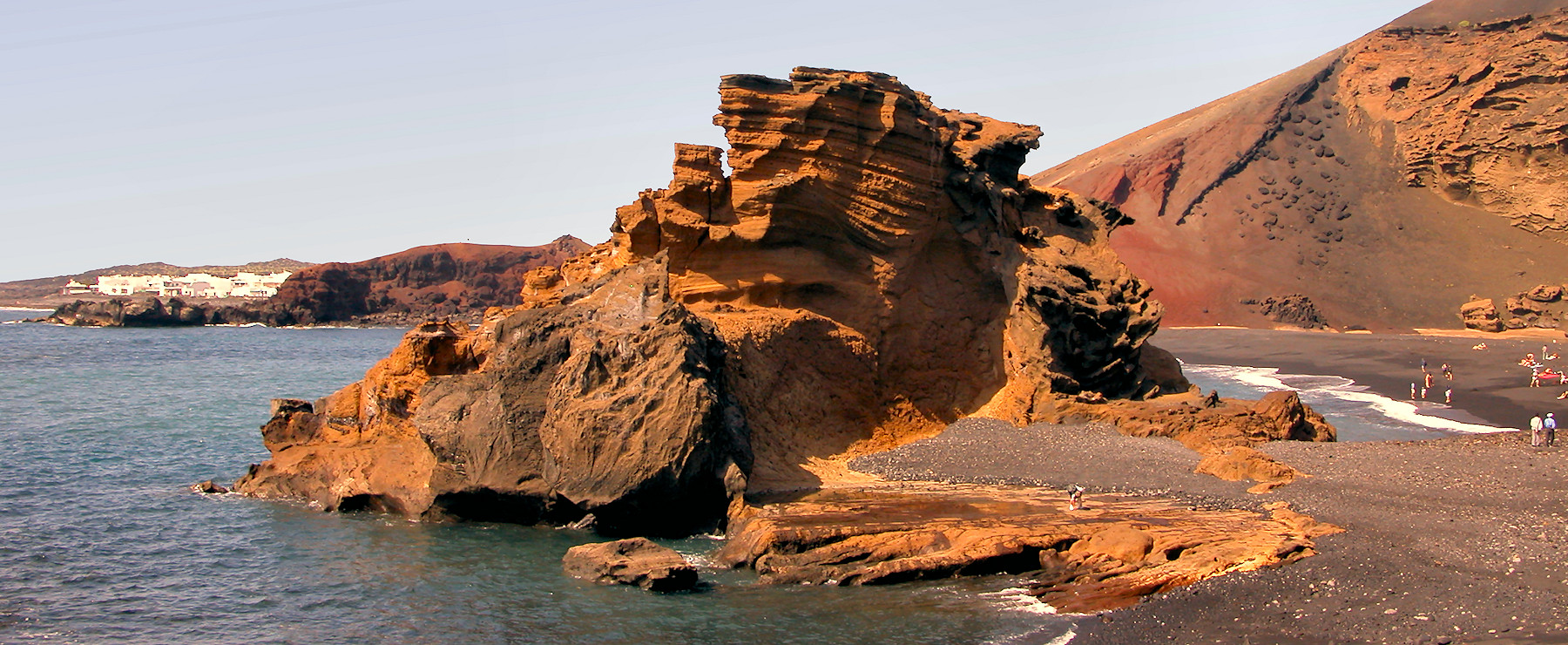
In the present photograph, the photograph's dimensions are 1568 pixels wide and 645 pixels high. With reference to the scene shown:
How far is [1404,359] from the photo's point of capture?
5600cm

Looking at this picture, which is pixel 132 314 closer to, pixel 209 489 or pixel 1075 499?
pixel 209 489

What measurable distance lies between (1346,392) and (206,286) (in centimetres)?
16079

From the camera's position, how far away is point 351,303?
12794 cm

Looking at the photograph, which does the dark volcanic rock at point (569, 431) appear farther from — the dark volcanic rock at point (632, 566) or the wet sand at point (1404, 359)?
the wet sand at point (1404, 359)

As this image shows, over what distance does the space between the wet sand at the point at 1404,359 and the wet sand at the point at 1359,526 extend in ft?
47.9

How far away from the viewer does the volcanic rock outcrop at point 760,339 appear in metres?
21.3

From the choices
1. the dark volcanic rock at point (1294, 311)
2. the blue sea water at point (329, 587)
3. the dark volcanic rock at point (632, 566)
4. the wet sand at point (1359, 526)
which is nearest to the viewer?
the wet sand at point (1359, 526)

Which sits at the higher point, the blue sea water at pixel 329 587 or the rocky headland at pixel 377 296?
the rocky headland at pixel 377 296

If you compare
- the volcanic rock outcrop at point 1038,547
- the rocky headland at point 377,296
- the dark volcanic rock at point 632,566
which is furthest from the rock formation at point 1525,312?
the rocky headland at point 377,296

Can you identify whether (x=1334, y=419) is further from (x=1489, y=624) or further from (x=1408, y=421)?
(x=1489, y=624)

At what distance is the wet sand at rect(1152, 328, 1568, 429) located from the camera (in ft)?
133

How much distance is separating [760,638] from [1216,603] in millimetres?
6060

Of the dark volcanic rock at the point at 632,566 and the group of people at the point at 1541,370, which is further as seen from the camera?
the group of people at the point at 1541,370

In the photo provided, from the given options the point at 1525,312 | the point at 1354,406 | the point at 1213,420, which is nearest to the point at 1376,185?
the point at 1525,312
